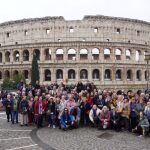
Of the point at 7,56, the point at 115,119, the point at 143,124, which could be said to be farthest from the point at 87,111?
the point at 7,56

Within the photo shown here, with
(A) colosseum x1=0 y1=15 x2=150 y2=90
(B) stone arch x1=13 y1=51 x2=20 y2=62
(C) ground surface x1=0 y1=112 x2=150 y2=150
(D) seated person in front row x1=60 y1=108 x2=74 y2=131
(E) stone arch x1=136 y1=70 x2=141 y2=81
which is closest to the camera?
(C) ground surface x1=0 y1=112 x2=150 y2=150

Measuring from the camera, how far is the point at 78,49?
48250 millimetres

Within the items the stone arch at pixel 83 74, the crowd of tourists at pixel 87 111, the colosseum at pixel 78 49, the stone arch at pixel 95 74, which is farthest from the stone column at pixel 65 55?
the crowd of tourists at pixel 87 111

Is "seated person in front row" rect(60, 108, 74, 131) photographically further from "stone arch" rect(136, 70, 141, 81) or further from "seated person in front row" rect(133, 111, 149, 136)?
"stone arch" rect(136, 70, 141, 81)

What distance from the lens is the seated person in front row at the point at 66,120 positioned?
48.8ft

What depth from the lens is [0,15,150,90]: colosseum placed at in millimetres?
48297

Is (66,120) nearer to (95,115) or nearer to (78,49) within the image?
(95,115)

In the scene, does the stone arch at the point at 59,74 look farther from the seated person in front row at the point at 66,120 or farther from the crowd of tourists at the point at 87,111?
the seated person in front row at the point at 66,120

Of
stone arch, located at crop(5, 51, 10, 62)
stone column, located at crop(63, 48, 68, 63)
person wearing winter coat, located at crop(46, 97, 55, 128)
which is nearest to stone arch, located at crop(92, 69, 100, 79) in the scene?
stone column, located at crop(63, 48, 68, 63)

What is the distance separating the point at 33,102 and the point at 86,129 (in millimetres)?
3156

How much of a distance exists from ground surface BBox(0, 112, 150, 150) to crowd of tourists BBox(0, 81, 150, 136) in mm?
522

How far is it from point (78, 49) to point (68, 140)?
119 ft

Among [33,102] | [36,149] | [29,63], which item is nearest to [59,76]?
[29,63]

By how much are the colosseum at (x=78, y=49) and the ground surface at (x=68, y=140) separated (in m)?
32.9
